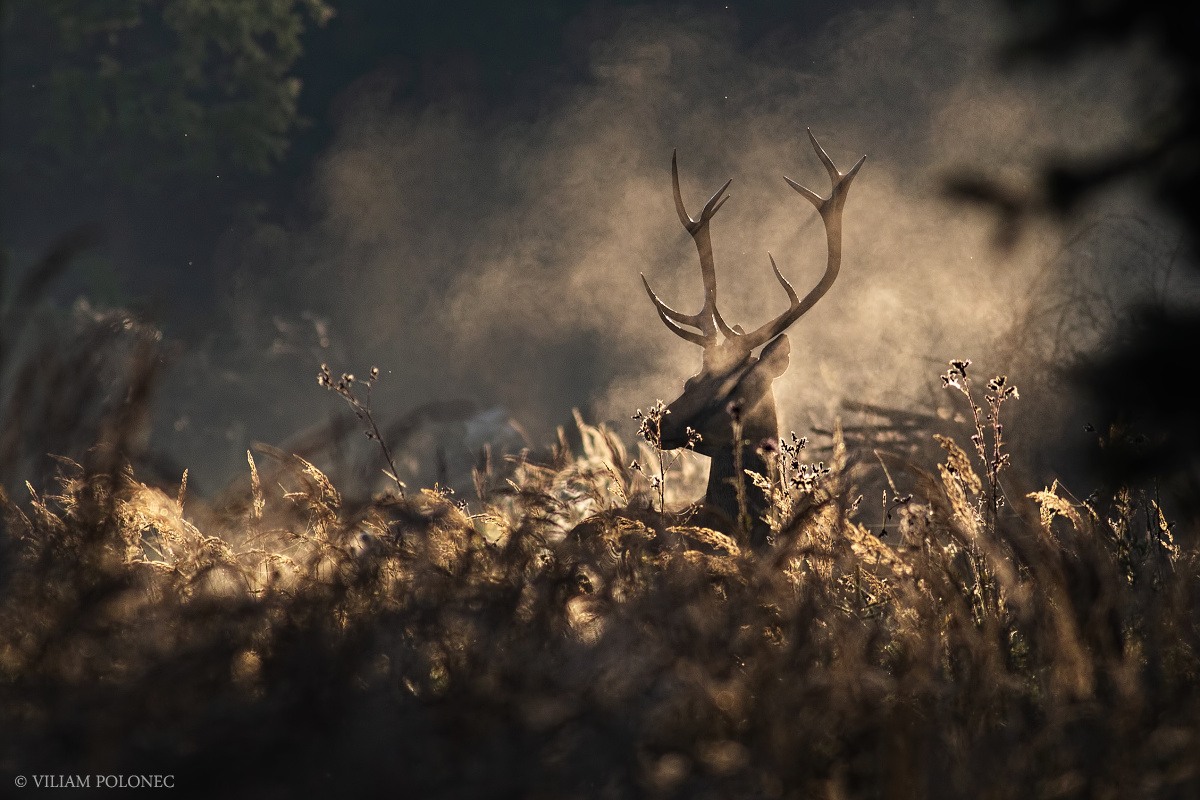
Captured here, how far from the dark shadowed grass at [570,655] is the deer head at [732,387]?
137cm

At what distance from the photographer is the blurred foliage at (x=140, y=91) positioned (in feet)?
60.0

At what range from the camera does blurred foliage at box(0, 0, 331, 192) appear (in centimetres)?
1828

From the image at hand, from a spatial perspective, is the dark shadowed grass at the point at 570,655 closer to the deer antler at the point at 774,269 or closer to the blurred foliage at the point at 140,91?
the deer antler at the point at 774,269

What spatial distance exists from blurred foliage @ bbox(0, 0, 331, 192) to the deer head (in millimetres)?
14191

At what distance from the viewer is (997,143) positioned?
1171cm

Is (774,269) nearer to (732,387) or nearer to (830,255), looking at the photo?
(830,255)

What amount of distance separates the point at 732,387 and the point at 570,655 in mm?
2237

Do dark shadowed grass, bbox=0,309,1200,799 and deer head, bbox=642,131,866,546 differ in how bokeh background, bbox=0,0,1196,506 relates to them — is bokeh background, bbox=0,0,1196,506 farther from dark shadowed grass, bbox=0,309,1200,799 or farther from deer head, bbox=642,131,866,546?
dark shadowed grass, bbox=0,309,1200,799

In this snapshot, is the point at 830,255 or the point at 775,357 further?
the point at 830,255

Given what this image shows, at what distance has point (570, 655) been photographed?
258cm

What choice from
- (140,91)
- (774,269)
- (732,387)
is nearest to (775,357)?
(732,387)

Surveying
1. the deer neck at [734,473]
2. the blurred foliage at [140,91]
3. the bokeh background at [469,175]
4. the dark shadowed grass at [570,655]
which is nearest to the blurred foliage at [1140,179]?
the dark shadowed grass at [570,655]

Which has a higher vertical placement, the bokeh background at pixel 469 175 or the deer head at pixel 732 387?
the bokeh background at pixel 469 175

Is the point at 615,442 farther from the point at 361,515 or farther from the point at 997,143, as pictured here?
the point at 997,143
